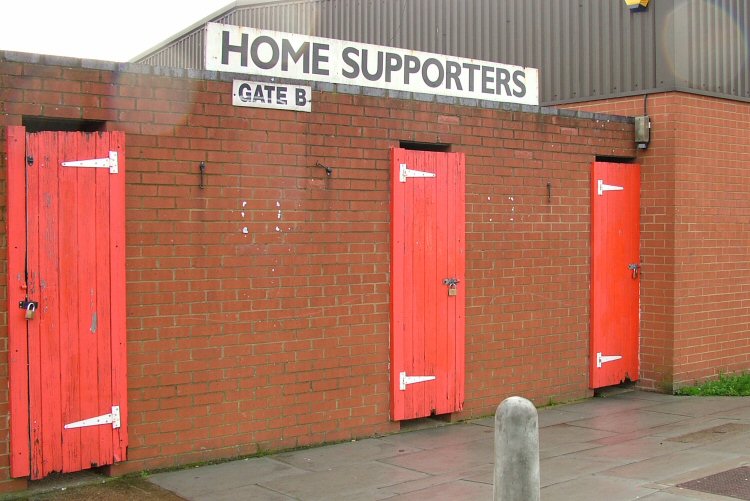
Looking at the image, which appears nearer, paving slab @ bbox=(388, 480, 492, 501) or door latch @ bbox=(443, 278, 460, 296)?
paving slab @ bbox=(388, 480, 492, 501)

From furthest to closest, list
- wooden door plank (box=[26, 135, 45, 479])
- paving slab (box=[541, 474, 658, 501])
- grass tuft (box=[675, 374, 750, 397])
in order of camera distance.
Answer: grass tuft (box=[675, 374, 750, 397]), wooden door plank (box=[26, 135, 45, 479]), paving slab (box=[541, 474, 658, 501])

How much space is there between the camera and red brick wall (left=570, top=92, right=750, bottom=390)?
414 inches

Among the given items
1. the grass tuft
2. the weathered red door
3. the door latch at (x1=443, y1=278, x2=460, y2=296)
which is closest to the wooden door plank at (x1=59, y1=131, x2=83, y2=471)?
the weathered red door

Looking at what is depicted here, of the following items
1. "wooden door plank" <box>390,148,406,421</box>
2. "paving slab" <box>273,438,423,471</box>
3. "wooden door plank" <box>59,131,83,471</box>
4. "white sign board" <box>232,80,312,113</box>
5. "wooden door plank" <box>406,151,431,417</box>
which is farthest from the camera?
"wooden door plank" <box>406,151,431,417</box>

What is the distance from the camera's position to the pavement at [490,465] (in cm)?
633

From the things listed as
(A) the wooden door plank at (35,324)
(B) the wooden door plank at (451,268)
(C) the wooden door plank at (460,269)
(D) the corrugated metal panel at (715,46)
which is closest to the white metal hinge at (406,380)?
(B) the wooden door plank at (451,268)

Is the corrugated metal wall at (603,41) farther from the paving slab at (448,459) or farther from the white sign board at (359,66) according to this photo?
the paving slab at (448,459)

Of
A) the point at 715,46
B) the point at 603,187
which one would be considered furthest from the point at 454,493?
the point at 715,46

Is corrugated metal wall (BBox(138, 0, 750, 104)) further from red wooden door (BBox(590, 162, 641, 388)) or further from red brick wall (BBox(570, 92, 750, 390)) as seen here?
red wooden door (BBox(590, 162, 641, 388))

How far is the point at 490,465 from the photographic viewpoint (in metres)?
7.20

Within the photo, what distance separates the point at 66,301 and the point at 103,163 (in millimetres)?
1087

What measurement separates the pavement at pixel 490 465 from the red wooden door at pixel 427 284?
0.42 metres

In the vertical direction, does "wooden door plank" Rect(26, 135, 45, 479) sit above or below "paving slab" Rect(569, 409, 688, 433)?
above

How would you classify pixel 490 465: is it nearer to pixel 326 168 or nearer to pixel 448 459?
pixel 448 459
